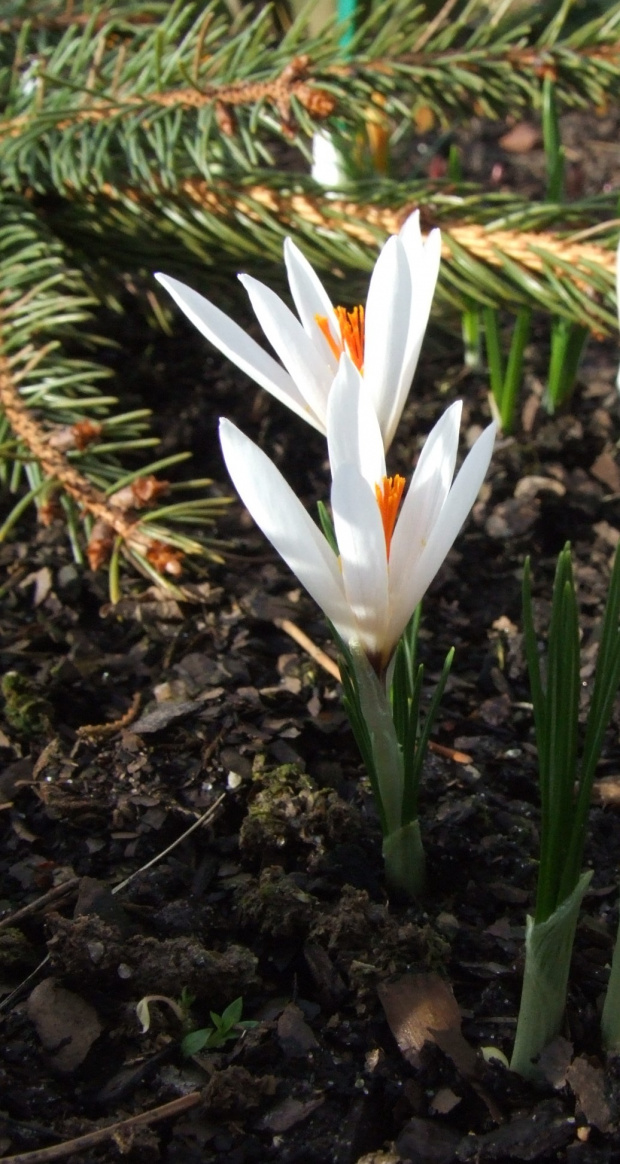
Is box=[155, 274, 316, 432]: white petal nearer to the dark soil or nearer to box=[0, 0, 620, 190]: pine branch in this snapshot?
the dark soil

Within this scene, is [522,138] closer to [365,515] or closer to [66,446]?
[66,446]

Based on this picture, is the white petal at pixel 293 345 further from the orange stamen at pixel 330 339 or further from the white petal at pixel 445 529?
the white petal at pixel 445 529

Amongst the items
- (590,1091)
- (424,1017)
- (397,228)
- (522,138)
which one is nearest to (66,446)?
(397,228)

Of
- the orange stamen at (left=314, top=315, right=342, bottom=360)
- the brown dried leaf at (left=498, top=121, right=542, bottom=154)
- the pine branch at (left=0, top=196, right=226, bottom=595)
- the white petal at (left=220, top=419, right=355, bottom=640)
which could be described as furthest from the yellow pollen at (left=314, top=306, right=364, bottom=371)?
the brown dried leaf at (left=498, top=121, right=542, bottom=154)

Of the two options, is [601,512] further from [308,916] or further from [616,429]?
[308,916]

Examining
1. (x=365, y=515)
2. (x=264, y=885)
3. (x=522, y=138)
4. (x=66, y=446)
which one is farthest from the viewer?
(x=522, y=138)
